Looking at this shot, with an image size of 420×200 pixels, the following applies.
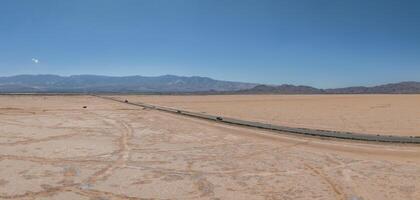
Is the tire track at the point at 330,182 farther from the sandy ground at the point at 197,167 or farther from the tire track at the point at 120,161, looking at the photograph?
the tire track at the point at 120,161

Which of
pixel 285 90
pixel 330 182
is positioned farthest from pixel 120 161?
pixel 285 90

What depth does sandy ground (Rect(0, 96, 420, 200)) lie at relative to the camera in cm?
823

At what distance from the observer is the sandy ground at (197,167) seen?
8234 millimetres

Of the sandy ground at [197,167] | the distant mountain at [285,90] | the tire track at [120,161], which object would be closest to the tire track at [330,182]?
the sandy ground at [197,167]

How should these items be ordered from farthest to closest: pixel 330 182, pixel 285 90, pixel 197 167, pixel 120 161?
pixel 285 90, pixel 120 161, pixel 197 167, pixel 330 182

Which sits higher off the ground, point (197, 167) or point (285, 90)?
point (285, 90)

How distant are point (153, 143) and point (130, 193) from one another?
6091mm

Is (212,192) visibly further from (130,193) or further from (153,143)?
(153,143)

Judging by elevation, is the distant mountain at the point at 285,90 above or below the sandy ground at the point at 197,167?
above

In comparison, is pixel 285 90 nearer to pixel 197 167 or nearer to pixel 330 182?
pixel 197 167

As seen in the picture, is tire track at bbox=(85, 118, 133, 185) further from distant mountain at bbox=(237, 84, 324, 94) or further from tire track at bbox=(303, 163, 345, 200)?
distant mountain at bbox=(237, 84, 324, 94)

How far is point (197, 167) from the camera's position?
34.2ft

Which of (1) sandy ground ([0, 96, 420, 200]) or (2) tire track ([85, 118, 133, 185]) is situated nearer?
(1) sandy ground ([0, 96, 420, 200])

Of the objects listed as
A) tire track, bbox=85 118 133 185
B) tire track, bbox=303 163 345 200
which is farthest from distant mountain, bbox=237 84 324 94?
tire track, bbox=303 163 345 200
